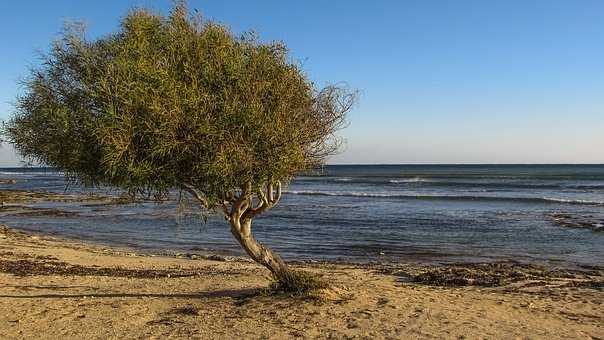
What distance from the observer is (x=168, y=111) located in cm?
739

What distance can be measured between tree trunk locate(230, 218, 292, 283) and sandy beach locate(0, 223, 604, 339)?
435 mm

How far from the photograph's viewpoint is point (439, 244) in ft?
70.0

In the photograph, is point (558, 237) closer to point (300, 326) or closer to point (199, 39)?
point (300, 326)

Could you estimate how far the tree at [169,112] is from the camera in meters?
7.41

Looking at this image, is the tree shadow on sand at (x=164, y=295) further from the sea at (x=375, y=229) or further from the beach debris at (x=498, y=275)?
the beach debris at (x=498, y=275)

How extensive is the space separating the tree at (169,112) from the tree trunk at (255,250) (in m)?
1.11

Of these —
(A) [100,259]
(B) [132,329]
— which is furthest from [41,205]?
(B) [132,329]

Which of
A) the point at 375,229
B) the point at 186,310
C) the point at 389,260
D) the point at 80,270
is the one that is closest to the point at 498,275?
the point at 389,260

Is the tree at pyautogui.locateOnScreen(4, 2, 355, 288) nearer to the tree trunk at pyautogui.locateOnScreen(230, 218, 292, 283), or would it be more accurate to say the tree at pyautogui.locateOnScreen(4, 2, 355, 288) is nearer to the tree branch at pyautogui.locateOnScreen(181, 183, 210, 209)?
the tree branch at pyautogui.locateOnScreen(181, 183, 210, 209)

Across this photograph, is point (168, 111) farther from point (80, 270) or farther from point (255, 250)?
point (80, 270)

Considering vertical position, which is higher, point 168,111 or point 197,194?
point 168,111

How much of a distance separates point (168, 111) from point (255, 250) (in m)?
3.31

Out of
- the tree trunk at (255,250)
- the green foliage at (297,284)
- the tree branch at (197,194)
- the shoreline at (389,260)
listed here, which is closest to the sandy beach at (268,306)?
the green foliage at (297,284)

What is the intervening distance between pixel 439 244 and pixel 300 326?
13843mm
